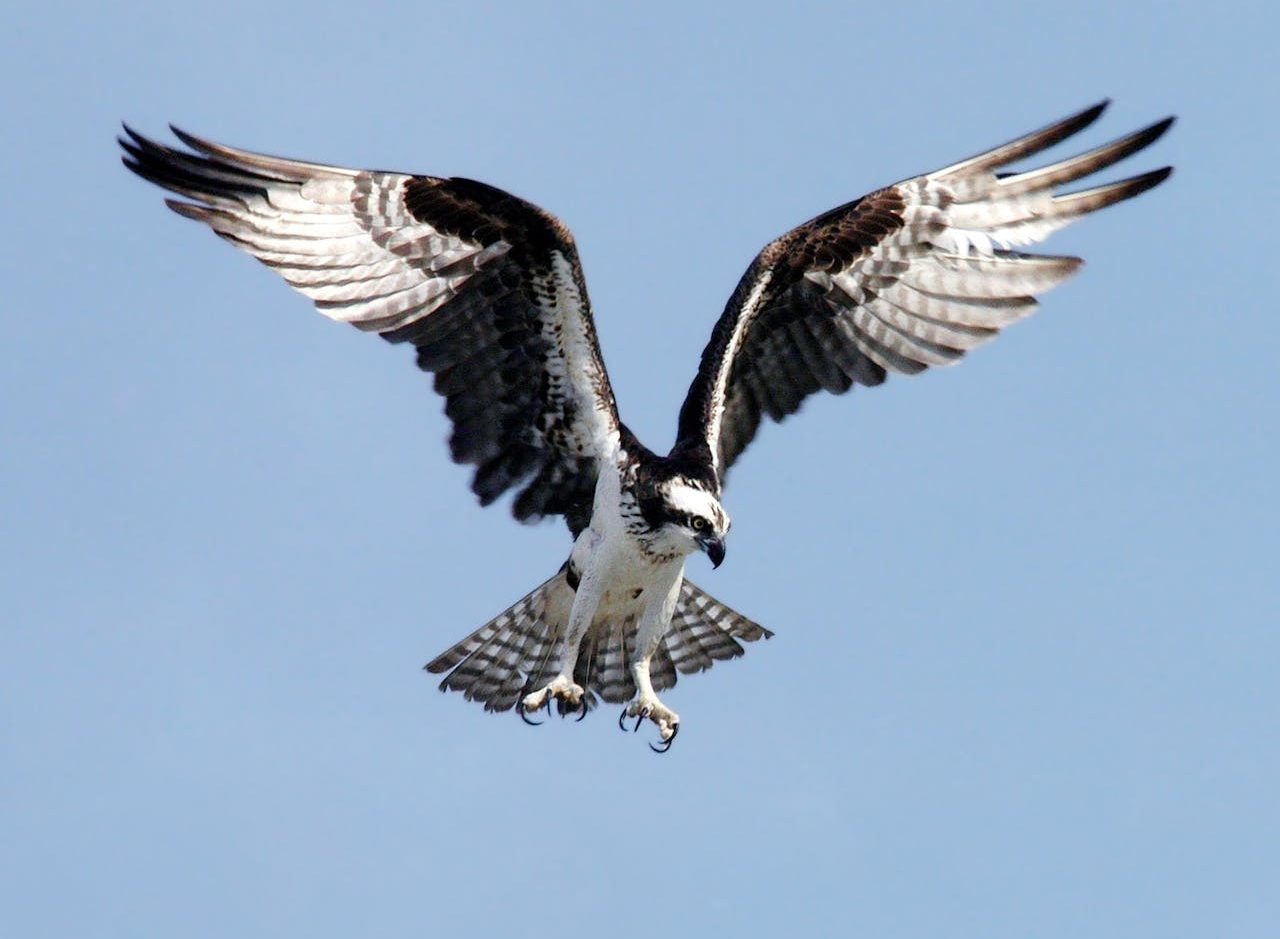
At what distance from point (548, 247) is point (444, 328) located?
781mm

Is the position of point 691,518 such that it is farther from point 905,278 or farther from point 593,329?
point 905,278

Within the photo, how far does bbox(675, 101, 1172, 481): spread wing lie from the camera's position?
13.3 m

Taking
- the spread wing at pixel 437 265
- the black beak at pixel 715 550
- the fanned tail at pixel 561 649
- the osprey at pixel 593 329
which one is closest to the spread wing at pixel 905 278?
the osprey at pixel 593 329

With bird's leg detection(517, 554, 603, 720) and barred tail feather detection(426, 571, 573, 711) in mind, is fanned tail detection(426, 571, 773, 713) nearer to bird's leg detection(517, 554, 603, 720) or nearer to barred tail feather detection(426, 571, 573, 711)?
barred tail feather detection(426, 571, 573, 711)

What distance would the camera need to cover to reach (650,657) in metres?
12.8

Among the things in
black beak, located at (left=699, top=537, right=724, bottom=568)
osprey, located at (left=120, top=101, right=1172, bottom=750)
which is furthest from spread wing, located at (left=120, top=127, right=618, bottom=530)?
black beak, located at (left=699, top=537, right=724, bottom=568)

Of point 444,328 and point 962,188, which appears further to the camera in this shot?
point 962,188

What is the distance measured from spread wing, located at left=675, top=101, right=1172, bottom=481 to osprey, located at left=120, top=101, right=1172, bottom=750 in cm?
1

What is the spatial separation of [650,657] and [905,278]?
280 cm

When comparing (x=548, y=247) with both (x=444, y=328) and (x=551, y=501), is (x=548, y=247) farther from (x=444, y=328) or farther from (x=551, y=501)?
(x=551, y=501)

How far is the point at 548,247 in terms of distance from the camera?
12.2 meters

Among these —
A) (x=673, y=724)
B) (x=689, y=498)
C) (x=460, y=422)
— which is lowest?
(x=673, y=724)

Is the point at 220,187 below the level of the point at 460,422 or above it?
above

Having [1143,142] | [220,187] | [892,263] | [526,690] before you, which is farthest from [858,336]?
[220,187]
